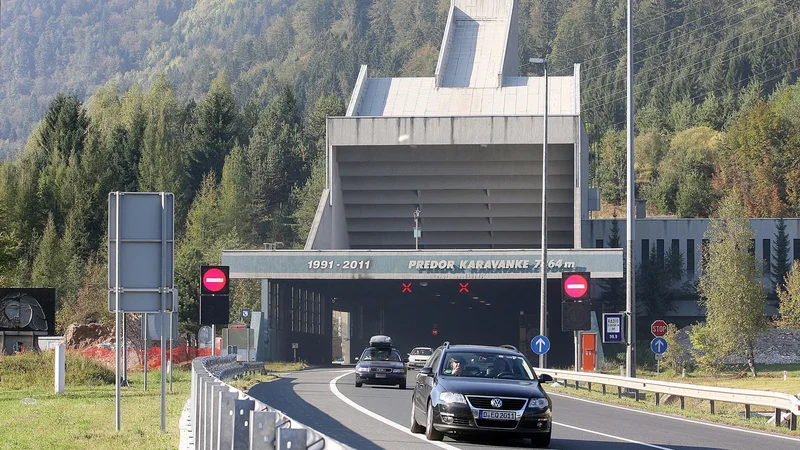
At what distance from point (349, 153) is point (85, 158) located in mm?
45376

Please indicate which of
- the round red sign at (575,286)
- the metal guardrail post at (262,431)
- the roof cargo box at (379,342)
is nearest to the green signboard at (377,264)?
the roof cargo box at (379,342)

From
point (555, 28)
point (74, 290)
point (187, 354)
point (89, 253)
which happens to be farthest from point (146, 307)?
point (555, 28)

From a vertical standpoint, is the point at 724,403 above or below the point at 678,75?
below

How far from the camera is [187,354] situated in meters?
55.2

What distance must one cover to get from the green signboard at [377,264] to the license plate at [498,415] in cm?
4580

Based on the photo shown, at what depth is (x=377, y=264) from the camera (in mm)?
62594

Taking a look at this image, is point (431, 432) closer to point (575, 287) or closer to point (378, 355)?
point (378, 355)

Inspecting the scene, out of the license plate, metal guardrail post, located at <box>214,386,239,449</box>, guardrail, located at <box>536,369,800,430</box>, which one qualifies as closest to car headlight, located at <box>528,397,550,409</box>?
the license plate

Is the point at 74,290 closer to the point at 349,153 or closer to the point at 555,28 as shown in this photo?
the point at 349,153

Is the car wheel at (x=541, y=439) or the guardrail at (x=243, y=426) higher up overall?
the guardrail at (x=243, y=426)

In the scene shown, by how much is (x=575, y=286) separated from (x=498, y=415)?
20.5m

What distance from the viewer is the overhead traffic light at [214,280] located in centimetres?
3372

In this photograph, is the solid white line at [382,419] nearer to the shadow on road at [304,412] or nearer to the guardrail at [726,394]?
the shadow on road at [304,412]

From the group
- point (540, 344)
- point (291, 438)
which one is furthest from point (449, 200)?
point (291, 438)
